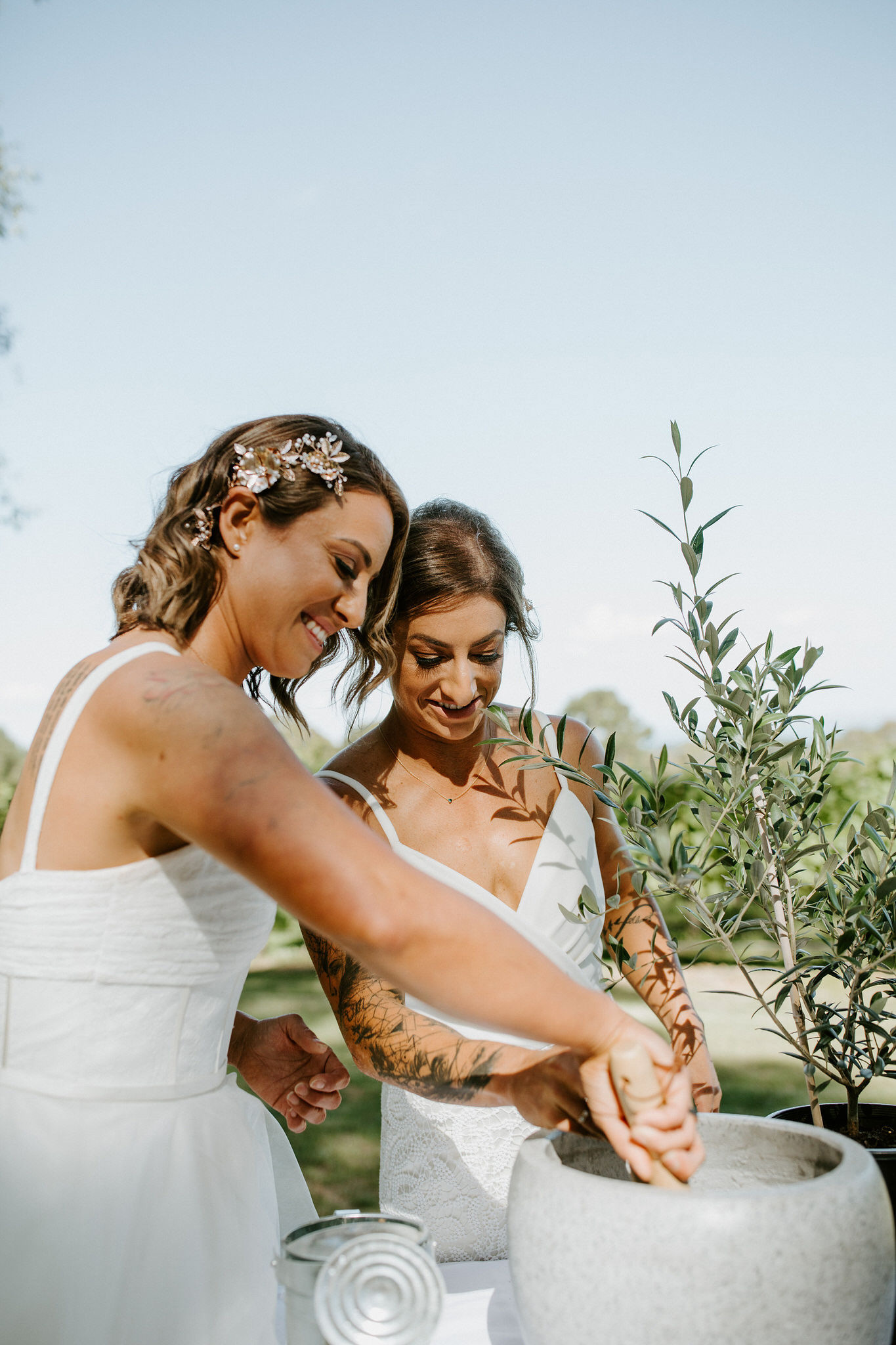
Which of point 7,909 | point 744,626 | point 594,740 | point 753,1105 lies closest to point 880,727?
point 753,1105

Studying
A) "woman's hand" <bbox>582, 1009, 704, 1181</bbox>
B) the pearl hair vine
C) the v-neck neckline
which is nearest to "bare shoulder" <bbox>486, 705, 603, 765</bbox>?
the v-neck neckline

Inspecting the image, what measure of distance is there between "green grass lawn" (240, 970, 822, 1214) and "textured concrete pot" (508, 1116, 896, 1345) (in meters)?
4.26

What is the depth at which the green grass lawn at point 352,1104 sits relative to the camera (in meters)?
5.92

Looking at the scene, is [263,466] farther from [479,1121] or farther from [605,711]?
[605,711]

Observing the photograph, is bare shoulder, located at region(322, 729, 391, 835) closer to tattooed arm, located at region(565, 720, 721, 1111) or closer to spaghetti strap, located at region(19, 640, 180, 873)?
tattooed arm, located at region(565, 720, 721, 1111)

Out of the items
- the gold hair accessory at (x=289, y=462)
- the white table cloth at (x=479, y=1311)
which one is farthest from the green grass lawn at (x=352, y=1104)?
the gold hair accessory at (x=289, y=462)

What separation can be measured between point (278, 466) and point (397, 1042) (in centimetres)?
99

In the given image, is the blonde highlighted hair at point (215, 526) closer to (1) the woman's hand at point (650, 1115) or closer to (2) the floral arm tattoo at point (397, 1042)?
(2) the floral arm tattoo at point (397, 1042)

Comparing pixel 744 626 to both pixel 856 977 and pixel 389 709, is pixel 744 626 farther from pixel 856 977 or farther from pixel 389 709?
pixel 389 709

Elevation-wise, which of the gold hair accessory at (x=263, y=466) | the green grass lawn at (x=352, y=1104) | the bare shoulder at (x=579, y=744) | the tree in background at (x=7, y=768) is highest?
the gold hair accessory at (x=263, y=466)

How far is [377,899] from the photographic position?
0.98 m

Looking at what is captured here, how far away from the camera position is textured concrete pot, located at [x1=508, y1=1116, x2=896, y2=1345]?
891mm

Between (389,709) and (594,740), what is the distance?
52 cm

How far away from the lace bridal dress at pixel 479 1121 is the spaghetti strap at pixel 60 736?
0.98 metres
